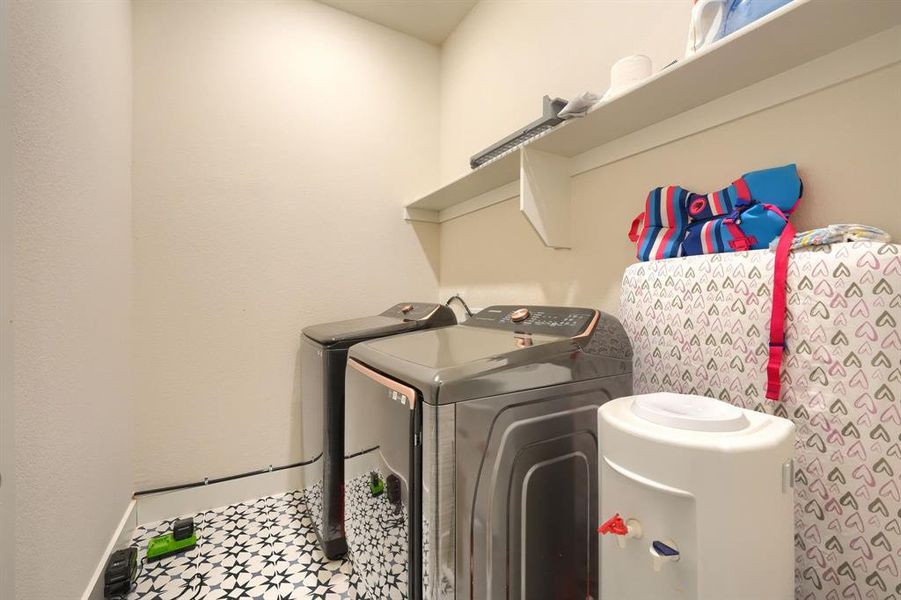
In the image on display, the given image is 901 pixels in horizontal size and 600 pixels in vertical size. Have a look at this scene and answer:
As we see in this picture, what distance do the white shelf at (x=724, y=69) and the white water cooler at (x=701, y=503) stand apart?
2.68 feet

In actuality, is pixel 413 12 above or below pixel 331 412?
above

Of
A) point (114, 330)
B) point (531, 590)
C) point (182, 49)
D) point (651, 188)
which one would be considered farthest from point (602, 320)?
point (182, 49)

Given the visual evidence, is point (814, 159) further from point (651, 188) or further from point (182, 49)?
point (182, 49)

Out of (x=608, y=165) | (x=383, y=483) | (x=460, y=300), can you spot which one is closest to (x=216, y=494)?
(x=383, y=483)

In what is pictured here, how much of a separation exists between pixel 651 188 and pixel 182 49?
2356mm

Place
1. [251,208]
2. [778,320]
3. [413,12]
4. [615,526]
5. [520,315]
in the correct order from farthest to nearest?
[413,12], [251,208], [520,315], [778,320], [615,526]

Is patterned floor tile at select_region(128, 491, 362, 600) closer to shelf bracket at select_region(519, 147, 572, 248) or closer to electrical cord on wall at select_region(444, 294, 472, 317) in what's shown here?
electrical cord on wall at select_region(444, 294, 472, 317)

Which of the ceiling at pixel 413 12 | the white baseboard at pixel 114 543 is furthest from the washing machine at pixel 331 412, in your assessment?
the ceiling at pixel 413 12

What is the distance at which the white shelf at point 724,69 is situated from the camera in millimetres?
779

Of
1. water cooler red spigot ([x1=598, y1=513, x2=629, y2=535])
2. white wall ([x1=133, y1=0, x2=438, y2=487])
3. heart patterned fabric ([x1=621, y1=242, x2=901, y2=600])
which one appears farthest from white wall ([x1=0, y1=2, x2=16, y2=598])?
heart patterned fabric ([x1=621, y1=242, x2=901, y2=600])

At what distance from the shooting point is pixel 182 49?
6.33ft

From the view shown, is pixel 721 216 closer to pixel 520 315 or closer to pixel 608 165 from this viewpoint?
pixel 608 165

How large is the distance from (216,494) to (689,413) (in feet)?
7.31

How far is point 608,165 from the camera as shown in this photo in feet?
4.81
